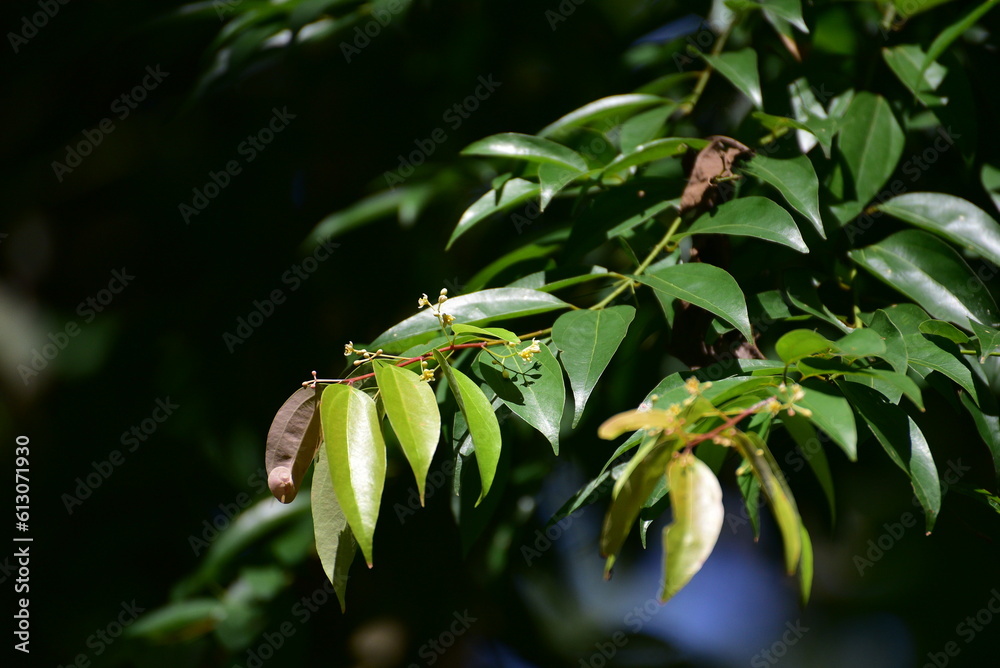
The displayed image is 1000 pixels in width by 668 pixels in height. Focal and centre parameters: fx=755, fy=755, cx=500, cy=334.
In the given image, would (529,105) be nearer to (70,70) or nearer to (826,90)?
(826,90)

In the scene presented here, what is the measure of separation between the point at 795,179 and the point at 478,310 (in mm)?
328

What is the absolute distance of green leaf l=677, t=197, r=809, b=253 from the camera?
0.66m

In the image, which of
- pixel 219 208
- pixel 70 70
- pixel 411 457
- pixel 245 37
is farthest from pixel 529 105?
pixel 411 457

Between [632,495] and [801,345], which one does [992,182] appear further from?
[632,495]

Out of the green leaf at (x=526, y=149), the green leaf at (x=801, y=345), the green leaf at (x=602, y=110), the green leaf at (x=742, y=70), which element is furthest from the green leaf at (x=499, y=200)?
the green leaf at (x=801, y=345)

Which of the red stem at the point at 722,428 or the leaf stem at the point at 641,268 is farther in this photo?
the leaf stem at the point at 641,268

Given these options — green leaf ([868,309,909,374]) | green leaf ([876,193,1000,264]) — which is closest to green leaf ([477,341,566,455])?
green leaf ([868,309,909,374])

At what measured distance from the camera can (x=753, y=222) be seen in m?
0.69

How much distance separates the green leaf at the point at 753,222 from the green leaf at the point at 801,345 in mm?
130

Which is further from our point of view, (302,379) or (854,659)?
(854,659)

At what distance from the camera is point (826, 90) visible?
960mm

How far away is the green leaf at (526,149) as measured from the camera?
82 cm

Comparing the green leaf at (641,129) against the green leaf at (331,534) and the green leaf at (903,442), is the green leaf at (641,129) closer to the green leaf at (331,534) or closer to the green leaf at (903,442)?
the green leaf at (903,442)

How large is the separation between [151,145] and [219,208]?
8.9 inches
